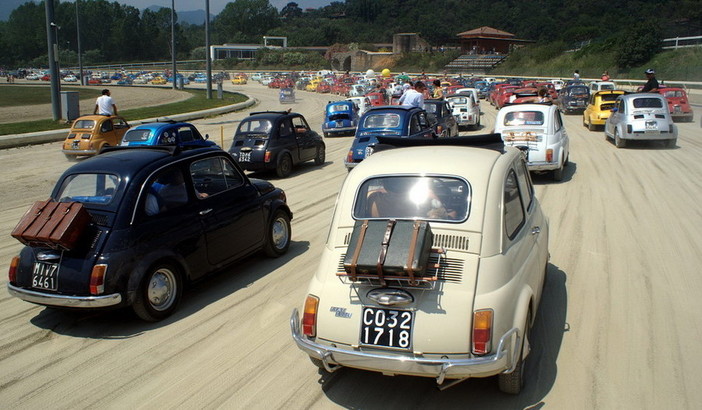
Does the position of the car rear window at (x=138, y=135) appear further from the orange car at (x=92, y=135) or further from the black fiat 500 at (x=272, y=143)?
the orange car at (x=92, y=135)

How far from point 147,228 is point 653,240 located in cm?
707

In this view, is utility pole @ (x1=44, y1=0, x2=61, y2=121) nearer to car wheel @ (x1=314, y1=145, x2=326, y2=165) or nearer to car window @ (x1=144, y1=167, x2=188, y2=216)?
car wheel @ (x1=314, y1=145, x2=326, y2=165)

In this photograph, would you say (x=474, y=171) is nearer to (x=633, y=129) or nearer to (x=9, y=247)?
(x=9, y=247)

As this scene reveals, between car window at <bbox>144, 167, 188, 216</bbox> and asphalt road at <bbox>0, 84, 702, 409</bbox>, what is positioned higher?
car window at <bbox>144, 167, 188, 216</bbox>

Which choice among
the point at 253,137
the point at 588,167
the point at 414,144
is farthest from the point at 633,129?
the point at 414,144

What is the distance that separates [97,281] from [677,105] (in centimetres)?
2774

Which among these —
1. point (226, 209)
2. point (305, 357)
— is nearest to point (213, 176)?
point (226, 209)

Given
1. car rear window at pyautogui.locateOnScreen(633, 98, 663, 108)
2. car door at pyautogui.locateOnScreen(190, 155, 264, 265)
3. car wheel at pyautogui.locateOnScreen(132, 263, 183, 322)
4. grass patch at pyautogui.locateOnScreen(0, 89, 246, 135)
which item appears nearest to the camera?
car wheel at pyautogui.locateOnScreen(132, 263, 183, 322)

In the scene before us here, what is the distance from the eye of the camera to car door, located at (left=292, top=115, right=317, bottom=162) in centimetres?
1645

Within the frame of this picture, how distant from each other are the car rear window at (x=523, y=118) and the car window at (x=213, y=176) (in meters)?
8.13

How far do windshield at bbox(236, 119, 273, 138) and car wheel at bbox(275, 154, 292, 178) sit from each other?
801 millimetres

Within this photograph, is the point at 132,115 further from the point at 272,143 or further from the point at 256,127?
the point at 272,143

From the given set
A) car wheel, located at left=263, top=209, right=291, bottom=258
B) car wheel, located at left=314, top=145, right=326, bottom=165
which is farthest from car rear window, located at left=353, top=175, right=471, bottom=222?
car wheel, located at left=314, top=145, right=326, bottom=165

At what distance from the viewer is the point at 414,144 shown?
6316 millimetres
